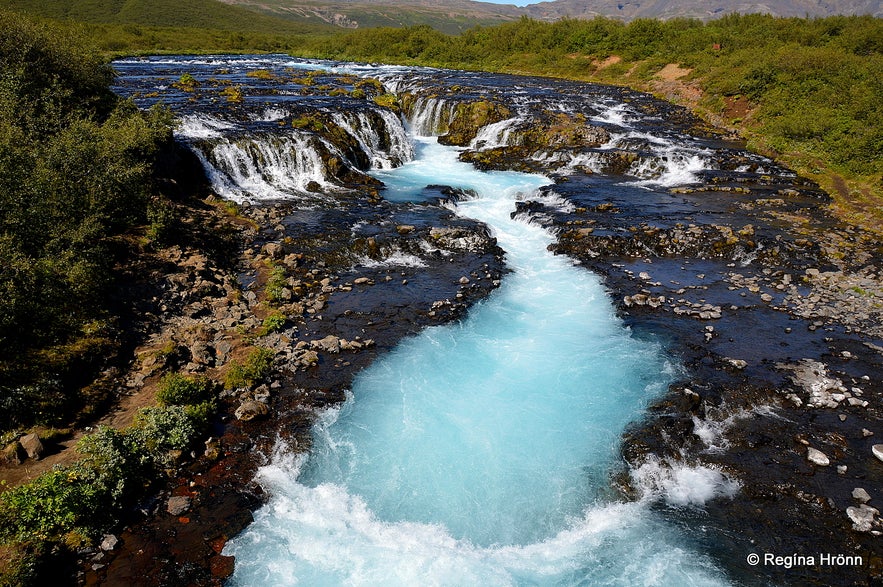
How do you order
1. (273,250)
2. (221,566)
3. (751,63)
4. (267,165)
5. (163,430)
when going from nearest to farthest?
(221,566)
(163,430)
(273,250)
(267,165)
(751,63)

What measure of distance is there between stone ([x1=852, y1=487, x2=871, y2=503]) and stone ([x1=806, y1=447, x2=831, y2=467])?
894 millimetres

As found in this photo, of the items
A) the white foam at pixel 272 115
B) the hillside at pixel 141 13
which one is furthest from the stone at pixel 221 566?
the hillside at pixel 141 13

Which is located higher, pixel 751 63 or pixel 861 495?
pixel 751 63

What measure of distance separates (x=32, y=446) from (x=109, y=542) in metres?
3.49

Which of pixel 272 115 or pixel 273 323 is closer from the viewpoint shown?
pixel 273 323

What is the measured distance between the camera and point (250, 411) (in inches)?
516

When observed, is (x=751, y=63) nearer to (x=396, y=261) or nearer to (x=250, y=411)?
(x=396, y=261)

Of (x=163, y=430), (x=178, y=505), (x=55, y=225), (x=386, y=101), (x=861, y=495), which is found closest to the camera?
(x=178, y=505)

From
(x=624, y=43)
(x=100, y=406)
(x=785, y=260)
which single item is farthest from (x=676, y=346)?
(x=624, y=43)

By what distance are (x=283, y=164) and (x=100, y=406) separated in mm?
22362

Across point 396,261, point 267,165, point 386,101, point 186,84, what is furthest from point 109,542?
point 186,84

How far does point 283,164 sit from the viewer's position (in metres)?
31.3

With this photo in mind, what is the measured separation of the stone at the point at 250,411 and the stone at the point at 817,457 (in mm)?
15272

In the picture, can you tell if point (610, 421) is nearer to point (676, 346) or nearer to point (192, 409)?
point (676, 346)
